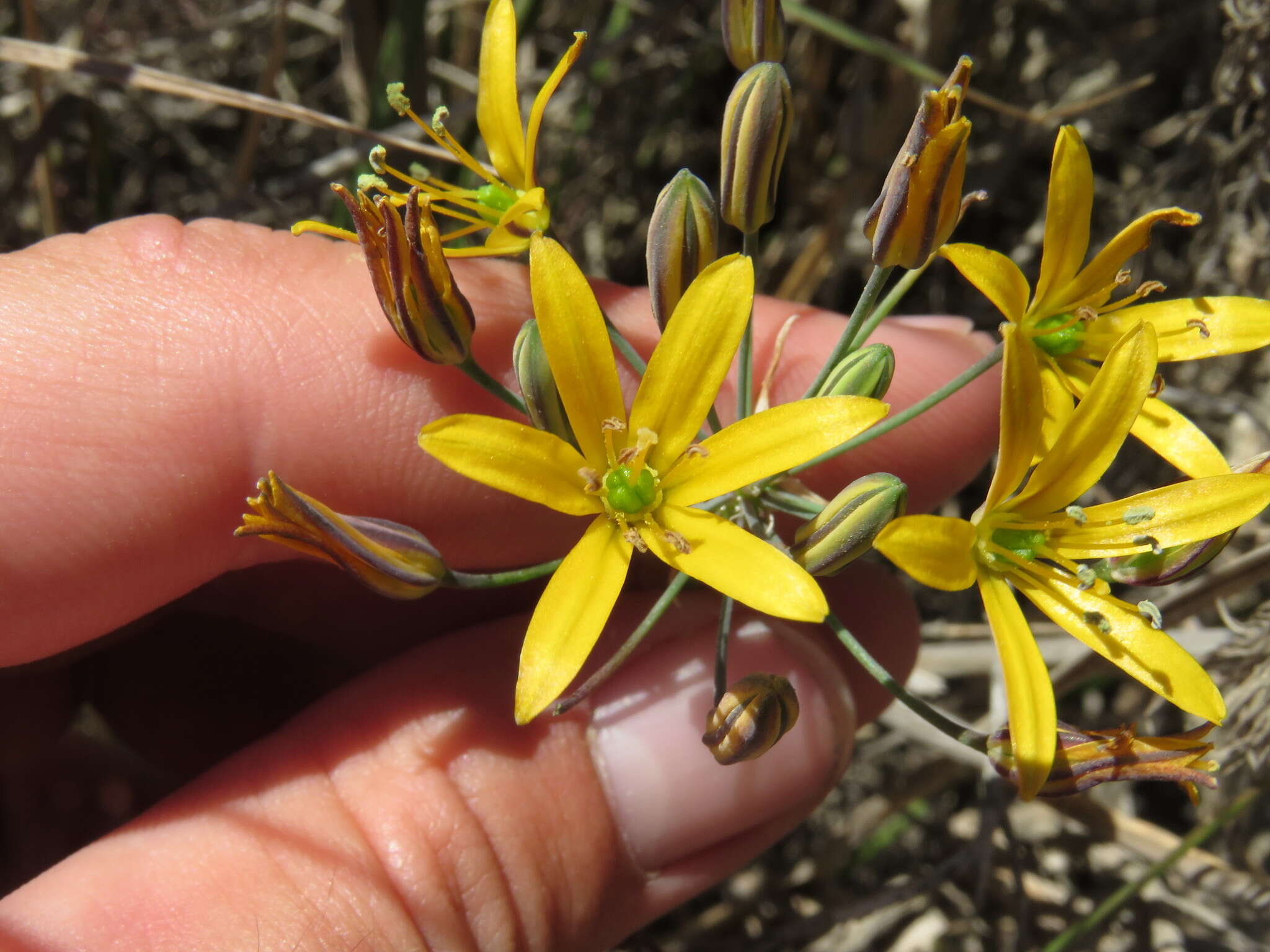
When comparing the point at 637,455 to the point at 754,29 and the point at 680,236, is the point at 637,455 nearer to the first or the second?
the point at 680,236

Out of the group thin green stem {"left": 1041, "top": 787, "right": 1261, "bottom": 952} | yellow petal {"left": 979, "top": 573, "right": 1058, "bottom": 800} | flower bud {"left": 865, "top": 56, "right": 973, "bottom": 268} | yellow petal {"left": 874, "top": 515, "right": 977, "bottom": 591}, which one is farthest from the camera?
thin green stem {"left": 1041, "top": 787, "right": 1261, "bottom": 952}

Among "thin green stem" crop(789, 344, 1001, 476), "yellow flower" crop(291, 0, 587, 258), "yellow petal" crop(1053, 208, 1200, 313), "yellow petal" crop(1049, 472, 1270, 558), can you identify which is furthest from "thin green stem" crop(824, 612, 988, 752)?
"yellow flower" crop(291, 0, 587, 258)

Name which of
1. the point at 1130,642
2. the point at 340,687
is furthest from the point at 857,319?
the point at 340,687

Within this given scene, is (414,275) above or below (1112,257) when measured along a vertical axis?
above

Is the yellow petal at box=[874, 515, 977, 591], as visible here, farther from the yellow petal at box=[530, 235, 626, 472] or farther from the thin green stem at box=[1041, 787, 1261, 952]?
the thin green stem at box=[1041, 787, 1261, 952]

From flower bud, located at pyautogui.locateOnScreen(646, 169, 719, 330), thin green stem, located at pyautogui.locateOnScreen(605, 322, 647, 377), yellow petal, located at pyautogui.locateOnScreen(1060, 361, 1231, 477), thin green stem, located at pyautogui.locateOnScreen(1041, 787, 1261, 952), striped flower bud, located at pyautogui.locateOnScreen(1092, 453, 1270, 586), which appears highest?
flower bud, located at pyautogui.locateOnScreen(646, 169, 719, 330)

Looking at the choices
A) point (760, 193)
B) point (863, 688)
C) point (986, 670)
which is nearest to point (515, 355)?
point (760, 193)
